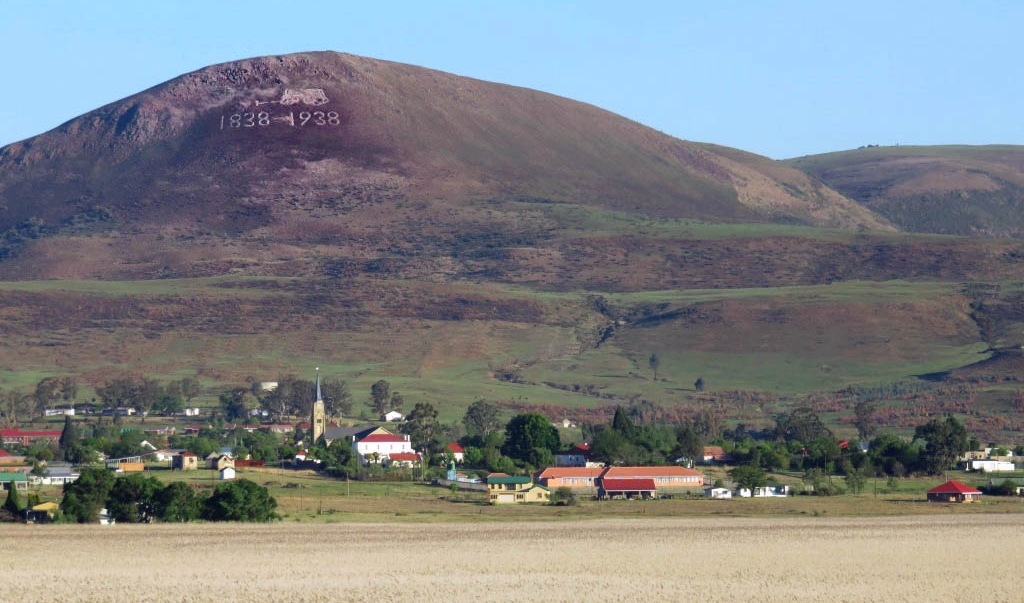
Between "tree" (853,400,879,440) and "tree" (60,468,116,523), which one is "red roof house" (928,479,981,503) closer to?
"tree" (60,468,116,523)

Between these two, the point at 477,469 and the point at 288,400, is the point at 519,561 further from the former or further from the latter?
the point at 288,400

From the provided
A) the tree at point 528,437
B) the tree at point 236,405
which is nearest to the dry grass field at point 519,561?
the tree at point 528,437

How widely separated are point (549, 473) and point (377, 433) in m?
24.9

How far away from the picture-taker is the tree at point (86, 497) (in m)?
66.9

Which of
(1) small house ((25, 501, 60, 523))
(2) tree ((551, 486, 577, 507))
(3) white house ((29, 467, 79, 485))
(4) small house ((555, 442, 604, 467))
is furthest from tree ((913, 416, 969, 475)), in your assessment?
(1) small house ((25, 501, 60, 523))

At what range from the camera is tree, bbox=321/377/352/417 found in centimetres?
14662

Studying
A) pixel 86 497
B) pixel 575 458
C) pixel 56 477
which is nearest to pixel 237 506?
Result: pixel 86 497

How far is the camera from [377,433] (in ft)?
381

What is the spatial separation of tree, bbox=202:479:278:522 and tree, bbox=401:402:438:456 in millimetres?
43494

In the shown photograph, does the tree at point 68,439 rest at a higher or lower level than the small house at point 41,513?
higher

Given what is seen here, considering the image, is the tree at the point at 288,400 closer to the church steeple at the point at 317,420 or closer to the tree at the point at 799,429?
the church steeple at the point at 317,420

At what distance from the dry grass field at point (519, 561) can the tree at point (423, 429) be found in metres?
46.4

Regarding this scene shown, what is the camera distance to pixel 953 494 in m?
82.6

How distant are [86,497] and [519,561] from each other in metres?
20.8
